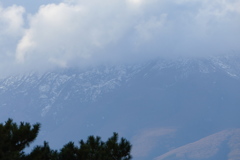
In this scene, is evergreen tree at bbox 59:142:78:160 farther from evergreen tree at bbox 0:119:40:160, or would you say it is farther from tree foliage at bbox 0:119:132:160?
evergreen tree at bbox 0:119:40:160

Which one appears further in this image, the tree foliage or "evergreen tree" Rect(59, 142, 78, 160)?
"evergreen tree" Rect(59, 142, 78, 160)

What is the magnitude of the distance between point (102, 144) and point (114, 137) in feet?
2.60

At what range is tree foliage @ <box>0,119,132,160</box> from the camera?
25439 mm

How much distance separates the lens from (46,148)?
2702 centimetres

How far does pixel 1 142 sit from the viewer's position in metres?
25.0

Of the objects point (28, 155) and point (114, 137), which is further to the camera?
point (114, 137)

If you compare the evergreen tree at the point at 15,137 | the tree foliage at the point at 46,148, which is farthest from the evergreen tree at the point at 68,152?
the evergreen tree at the point at 15,137

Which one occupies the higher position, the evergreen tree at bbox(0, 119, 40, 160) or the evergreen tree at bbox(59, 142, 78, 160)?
the evergreen tree at bbox(0, 119, 40, 160)

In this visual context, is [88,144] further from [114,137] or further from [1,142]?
[1,142]

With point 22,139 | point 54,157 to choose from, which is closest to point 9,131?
point 22,139

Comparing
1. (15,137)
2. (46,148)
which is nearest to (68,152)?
(46,148)

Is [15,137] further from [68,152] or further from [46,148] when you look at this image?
[68,152]

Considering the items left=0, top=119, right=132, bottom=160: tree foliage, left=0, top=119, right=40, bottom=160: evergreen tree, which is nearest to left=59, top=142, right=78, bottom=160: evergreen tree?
left=0, top=119, right=132, bottom=160: tree foliage

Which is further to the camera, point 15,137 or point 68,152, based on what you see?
point 68,152
